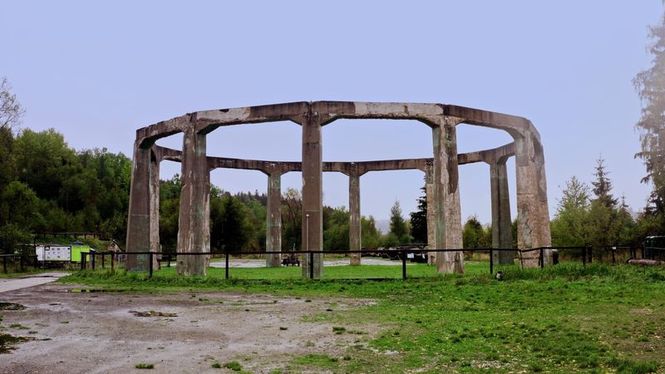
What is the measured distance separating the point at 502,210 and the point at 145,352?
2833cm

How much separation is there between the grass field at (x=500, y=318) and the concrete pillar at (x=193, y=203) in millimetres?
5638

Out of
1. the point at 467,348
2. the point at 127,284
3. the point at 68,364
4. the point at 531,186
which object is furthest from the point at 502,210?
the point at 68,364

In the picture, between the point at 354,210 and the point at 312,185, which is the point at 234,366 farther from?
→ the point at 354,210

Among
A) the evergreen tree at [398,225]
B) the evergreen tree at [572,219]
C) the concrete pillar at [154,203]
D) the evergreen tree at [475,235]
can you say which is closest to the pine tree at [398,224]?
the evergreen tree at [398,225]

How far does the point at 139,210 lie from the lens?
1115 inches

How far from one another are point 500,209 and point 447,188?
1113 centimetres

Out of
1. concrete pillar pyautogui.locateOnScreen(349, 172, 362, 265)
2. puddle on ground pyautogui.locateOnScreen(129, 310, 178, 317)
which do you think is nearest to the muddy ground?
puddle on ground pyautogui.locateOnScreen(129, 310, 178, 317)

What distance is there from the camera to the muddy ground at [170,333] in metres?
6.78

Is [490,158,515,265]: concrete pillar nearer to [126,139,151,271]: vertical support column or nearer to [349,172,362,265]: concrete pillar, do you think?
[349,172,362,265]: concrete pillar

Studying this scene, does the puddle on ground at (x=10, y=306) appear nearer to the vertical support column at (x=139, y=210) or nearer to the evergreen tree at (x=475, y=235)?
the vertical support column at (x=139, y=210)

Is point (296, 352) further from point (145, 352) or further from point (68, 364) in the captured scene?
point (68, 364)

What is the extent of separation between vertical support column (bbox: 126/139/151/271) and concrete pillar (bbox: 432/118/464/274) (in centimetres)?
1370

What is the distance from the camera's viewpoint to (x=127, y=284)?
59.5ft

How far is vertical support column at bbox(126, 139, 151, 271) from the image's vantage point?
92.0 feet
